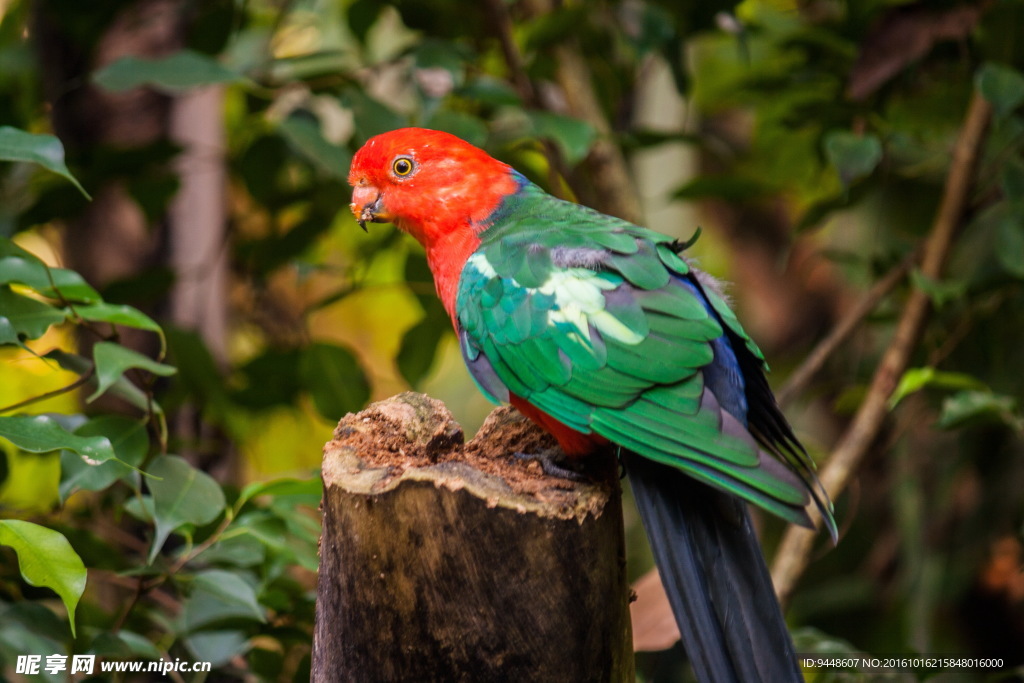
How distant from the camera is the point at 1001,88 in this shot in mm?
2658

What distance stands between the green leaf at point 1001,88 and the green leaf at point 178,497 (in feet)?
8.25

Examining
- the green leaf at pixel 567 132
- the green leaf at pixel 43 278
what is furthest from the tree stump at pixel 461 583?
the green leaf at pixel 567 132

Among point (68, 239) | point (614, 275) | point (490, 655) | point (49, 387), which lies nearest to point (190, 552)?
point (490, 655)

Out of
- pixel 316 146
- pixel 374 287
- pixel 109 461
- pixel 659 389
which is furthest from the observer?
pixel 374 287

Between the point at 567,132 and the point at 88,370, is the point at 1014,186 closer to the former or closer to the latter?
the point at 567,132

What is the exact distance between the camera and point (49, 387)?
14.1ft

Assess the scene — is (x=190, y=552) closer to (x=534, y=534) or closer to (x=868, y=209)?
(x=534, y=534)

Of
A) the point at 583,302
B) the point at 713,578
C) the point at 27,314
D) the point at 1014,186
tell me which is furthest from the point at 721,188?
the point at 27,314

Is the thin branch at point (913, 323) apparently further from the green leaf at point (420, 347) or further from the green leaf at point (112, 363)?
the green leaf at point (112, 363)

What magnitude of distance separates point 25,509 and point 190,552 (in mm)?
483

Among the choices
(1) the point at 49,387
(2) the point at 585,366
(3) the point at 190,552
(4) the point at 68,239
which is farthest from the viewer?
(1) the point at 49,387

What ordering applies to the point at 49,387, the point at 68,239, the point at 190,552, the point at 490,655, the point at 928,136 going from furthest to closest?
the point at 49,387
the point at 68,239
the point at 928,136
the point at 190,552
the point at 490,655

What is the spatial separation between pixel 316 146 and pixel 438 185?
24.2 inches

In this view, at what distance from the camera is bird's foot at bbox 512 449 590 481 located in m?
1.92
